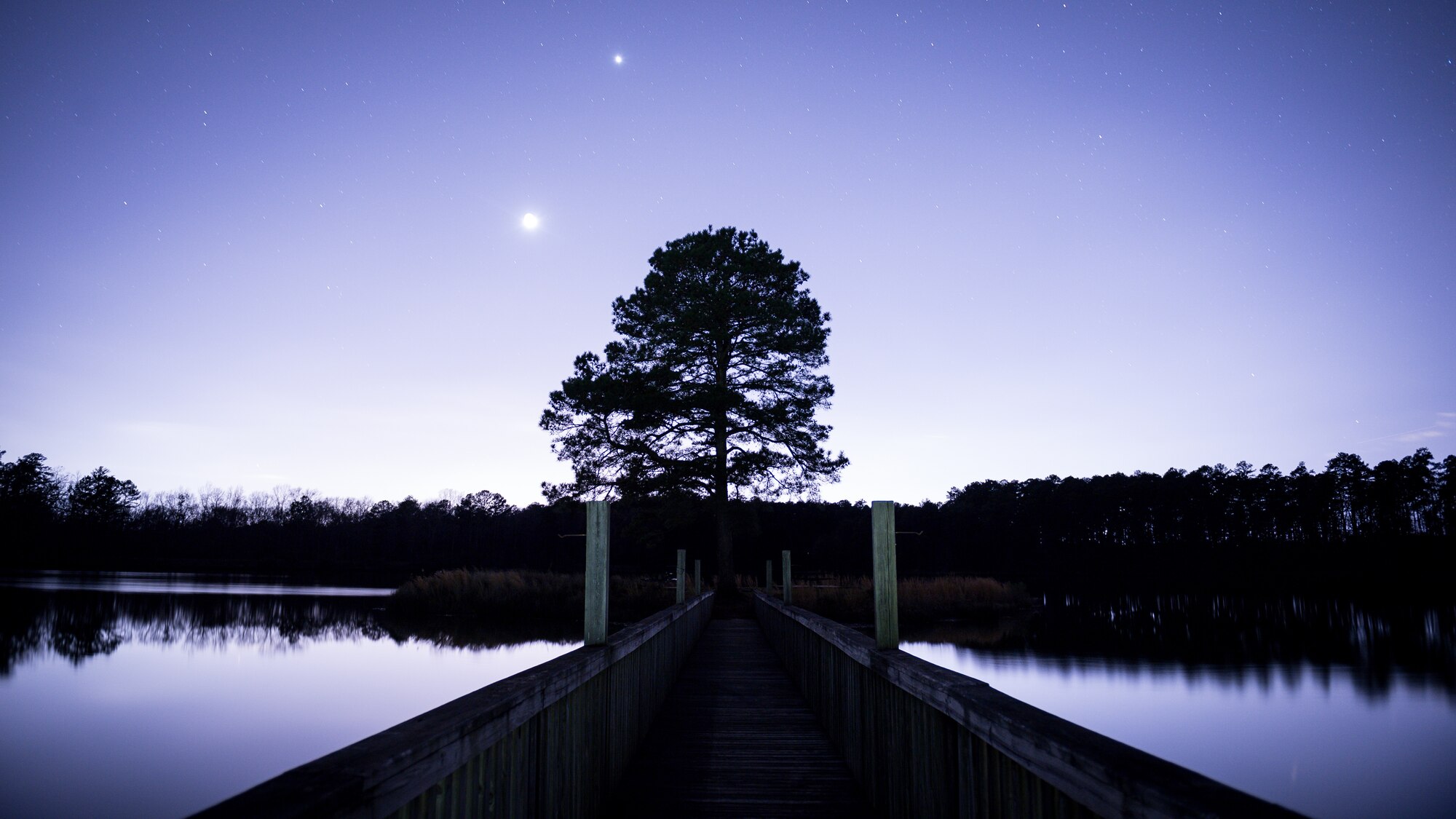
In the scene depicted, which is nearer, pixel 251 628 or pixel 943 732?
pixel 943 732

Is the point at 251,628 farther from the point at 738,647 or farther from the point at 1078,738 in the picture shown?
the point at 1078,738

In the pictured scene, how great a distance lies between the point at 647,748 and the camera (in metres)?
5.45

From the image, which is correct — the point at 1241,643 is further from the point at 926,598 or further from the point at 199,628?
the point at 199,628

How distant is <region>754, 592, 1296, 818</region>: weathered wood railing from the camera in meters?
Answer: 1.45

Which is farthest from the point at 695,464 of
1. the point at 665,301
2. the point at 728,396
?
the point at 665,301

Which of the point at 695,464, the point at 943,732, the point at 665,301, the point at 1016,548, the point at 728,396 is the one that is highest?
the point at 665,301

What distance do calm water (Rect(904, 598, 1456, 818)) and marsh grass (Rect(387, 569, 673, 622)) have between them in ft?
33.0

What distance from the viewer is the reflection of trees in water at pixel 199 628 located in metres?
17.9

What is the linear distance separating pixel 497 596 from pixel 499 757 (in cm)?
2184

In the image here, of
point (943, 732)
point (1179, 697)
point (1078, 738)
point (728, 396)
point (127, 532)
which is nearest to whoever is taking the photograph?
point (1078, 738)

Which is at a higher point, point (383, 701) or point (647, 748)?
point (647, 748)

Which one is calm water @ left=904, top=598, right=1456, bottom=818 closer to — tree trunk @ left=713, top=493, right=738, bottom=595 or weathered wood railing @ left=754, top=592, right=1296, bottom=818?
weathered wood railing @ left=754, top=592, right=1296, bottom=818

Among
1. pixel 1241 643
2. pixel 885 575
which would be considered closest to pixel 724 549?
pixel 885 575

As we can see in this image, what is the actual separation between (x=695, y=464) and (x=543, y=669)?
16.2 metres
